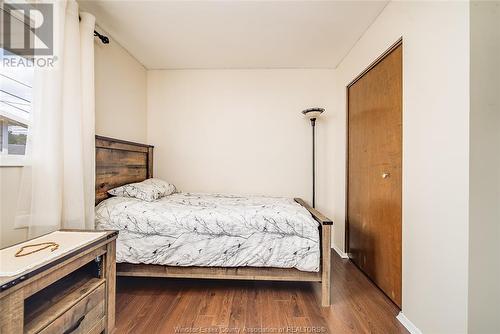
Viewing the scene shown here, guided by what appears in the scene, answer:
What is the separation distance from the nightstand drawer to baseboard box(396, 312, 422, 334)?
1.96 metres

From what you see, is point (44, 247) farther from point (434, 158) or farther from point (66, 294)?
point (434, 158)

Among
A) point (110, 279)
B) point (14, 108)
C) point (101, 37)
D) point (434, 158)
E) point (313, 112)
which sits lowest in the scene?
point (110, 279)

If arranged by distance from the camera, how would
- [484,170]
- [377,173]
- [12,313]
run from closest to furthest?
[12,313] < [484,170] < [377,173]

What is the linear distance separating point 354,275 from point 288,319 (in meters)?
0.99

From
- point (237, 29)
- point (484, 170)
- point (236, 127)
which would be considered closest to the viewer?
point (484, 170)

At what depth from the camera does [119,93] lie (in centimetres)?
238

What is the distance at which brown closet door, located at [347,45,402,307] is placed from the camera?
1648 mm

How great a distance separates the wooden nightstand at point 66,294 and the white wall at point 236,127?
1698mm

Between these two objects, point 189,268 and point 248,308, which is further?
point 189,268

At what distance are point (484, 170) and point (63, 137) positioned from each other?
252 centimetres

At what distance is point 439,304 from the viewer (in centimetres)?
122

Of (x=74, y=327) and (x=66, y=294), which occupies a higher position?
(x=66, y=294)

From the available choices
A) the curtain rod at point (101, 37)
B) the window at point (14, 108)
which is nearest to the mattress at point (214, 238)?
the window at point (14, 108)

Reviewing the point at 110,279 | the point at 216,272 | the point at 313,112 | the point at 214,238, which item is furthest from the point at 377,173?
the point at 110,279
